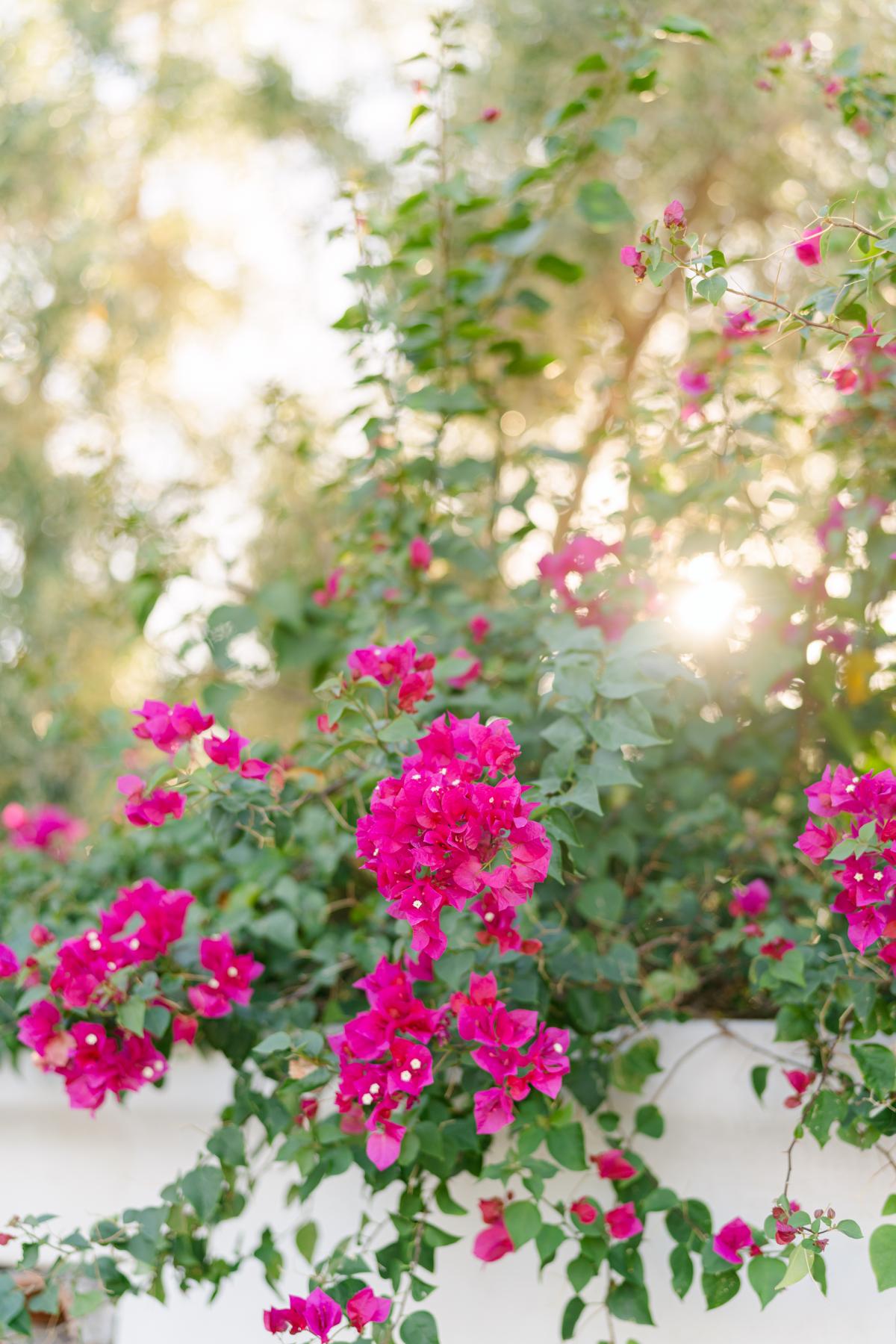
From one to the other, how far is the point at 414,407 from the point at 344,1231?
2.87 ft

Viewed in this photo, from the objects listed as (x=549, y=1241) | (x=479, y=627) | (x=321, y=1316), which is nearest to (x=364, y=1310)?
(x=321, y=1316)

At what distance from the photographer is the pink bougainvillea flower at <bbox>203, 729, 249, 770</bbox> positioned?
86cm

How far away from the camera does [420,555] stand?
122cm

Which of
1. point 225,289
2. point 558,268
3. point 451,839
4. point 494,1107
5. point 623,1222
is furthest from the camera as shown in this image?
point 225,289

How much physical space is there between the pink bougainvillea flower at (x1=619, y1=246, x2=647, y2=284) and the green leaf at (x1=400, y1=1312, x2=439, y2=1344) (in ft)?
2.51

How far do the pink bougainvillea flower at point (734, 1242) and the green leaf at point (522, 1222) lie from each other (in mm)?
139

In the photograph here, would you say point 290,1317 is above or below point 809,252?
below

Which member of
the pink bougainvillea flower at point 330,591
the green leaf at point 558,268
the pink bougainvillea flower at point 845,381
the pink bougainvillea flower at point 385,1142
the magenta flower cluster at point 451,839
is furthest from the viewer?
the green leaf at point 558,268

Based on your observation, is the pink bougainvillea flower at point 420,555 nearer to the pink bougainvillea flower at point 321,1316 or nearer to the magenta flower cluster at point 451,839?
the magenta flower cluster at point 451,839

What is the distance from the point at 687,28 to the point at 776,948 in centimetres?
97

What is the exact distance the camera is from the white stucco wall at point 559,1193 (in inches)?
34.9

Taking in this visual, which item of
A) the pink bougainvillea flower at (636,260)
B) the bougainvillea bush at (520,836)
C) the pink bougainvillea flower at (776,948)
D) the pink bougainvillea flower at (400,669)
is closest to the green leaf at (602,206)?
the bougainvillea bush at (520,836)

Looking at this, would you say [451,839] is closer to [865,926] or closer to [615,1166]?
[865,926]

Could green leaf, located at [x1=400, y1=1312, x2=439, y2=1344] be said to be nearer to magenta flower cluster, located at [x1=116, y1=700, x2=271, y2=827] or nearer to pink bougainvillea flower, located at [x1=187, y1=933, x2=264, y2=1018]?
pink bougainvillea flower, located at [x1=187, y1=933, x2=264, y2=1018]
